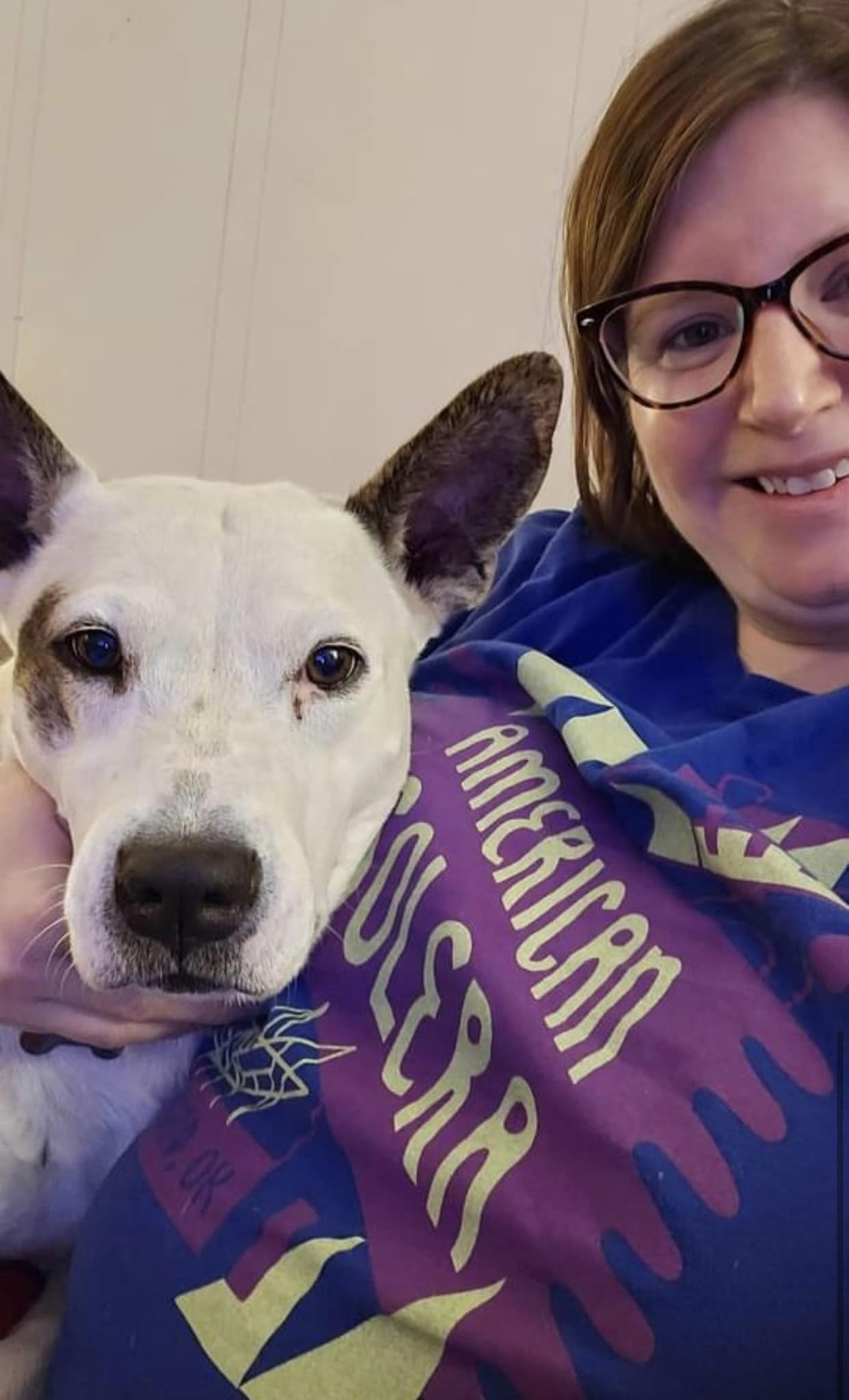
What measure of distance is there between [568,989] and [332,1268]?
0.27 metres

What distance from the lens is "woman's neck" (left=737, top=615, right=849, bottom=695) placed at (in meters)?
1.28

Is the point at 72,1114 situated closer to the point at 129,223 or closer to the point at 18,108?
the point at 129,223

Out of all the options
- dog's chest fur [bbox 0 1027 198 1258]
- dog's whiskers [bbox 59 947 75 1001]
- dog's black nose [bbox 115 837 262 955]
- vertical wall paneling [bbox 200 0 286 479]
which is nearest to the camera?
dog's black nose [bbox 115 837 262 955]

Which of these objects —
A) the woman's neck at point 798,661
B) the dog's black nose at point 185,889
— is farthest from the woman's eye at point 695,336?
the dog's black nose at point 185,889

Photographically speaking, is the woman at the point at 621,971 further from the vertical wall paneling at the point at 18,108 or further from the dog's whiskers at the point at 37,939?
the vertical wall paneling at the point at 18,108

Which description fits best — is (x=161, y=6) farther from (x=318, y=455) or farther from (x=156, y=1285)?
(x=156, y=1285)

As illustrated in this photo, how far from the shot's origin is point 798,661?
1307 millimetres

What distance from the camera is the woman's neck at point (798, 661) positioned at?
1.28 metres

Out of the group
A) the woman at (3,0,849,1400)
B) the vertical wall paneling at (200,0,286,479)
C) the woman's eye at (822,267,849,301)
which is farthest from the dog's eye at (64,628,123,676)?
the vertical wall paneling at (200,0,286,479)

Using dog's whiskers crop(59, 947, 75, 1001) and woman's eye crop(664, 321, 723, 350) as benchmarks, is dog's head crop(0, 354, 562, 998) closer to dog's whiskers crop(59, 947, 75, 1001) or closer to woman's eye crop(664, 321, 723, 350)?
dog's whiskers crop(59, 947, 75, 1001)

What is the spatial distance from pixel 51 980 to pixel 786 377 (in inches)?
34.7

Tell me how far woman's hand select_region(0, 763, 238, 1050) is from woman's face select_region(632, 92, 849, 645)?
0.69 m

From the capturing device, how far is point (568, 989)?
0.96m

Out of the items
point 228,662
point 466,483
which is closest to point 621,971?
point 228,662
